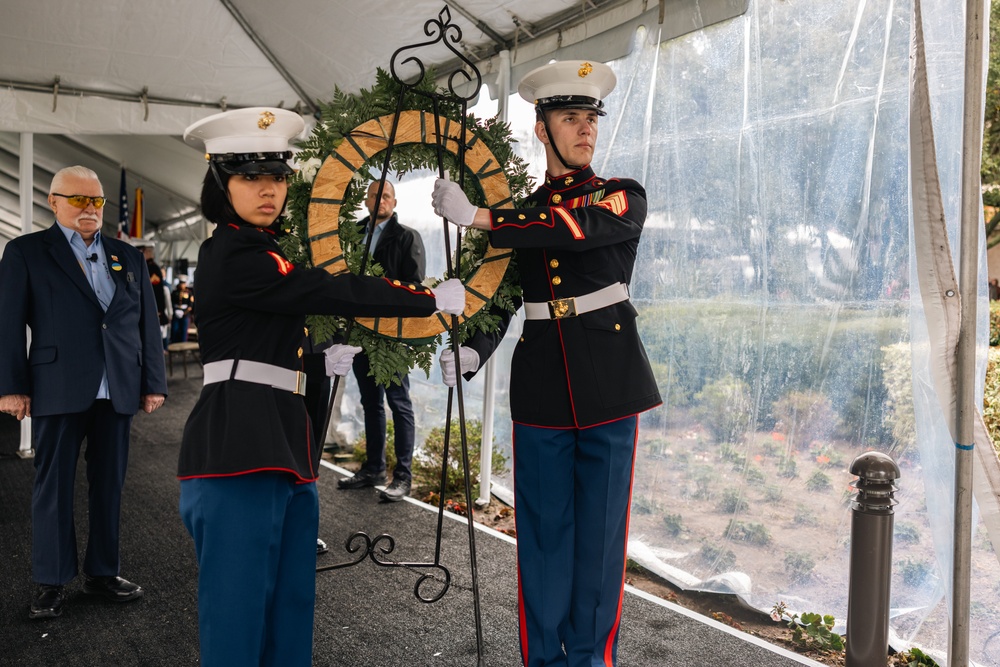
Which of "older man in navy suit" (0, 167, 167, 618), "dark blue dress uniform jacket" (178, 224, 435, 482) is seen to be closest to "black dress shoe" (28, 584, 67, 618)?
"older man in navy suit" (0, 167, 167, 618)

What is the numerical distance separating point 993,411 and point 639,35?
2.05 metres

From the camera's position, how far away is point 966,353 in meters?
2.01

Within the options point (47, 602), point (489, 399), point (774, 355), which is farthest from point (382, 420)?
point (774, 355)

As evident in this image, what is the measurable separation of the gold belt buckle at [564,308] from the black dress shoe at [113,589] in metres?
1.96

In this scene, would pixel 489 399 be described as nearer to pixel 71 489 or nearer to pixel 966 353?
pixel 71 489

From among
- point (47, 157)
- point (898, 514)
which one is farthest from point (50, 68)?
point (47, 157)

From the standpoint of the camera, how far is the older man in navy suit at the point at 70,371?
2.73 metres

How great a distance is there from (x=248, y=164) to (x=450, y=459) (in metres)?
3.10

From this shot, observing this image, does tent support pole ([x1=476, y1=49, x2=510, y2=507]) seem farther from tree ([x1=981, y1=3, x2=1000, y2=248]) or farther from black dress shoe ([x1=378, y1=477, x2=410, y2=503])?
tree ([x1=981, y1=3, x2=1000, y2=248])

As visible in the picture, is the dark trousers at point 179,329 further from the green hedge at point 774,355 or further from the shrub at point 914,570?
the shrub at point 914,570

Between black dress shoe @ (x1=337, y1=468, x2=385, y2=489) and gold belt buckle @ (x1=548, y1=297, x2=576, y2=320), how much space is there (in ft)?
8.73

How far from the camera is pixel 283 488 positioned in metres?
1.70

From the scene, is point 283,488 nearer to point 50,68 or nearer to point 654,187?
point 654,187

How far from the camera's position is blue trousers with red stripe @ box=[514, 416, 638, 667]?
204cm
